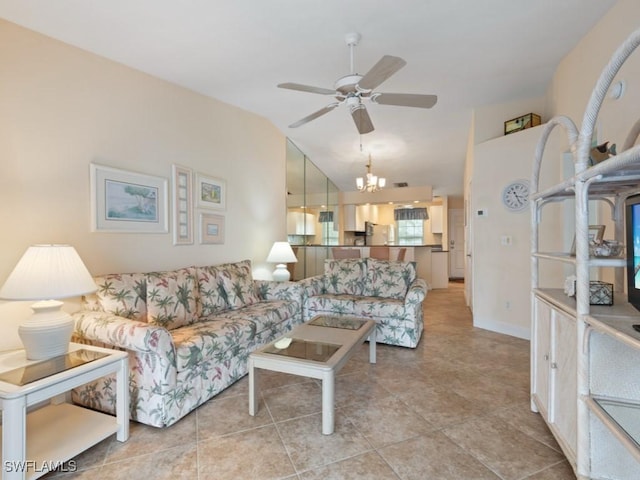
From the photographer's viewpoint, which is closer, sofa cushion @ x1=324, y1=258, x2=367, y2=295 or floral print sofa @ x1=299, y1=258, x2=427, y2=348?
floral print sofa @ x1=299, y1=258, x2=427, y2=348

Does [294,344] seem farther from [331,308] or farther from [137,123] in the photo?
[137,123]

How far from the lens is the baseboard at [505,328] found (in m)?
3.65

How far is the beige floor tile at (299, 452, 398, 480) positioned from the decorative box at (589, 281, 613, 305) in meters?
1.28

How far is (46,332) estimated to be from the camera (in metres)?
1.77

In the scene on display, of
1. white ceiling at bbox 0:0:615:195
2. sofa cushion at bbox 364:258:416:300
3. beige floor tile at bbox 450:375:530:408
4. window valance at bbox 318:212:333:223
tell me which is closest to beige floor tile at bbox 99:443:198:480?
beige floor tile at bbox 450:375:530:408

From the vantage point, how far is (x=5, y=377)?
155 cm

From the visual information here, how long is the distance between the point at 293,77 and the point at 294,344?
8.17 feet

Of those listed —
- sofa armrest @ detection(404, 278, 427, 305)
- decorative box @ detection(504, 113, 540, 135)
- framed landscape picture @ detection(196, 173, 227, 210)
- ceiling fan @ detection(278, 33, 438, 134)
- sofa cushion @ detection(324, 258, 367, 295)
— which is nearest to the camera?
ceiling fan @ detection(278, 33, 438, 134)

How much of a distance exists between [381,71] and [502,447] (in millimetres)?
2344

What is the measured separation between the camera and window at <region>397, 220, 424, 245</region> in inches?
370

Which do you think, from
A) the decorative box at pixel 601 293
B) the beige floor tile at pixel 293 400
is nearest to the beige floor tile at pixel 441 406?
the beige floor tile at pixel 293 400

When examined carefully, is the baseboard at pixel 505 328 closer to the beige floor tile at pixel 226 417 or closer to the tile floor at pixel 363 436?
the tile floor at pixel 363 436

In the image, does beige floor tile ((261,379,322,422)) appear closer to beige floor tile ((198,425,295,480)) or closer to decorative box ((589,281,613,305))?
beige floor tile ((198,425,295,480))

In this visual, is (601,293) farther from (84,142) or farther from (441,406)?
(84,142)
